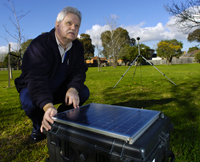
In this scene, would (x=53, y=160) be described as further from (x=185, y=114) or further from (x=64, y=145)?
(x=185, y=114)

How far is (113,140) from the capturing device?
777 millimetres

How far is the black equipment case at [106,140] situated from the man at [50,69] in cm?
18

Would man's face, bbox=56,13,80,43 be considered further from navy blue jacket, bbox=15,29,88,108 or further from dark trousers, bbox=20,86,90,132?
dark trousers, bbox=20,86,90,132

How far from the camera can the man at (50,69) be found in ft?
4.17

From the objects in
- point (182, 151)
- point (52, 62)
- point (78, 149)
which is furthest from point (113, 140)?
point (182, 151)

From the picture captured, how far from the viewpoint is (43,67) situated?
1395 mm

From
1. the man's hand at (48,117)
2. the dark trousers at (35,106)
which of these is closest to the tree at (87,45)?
the dark trousers at (35,106)

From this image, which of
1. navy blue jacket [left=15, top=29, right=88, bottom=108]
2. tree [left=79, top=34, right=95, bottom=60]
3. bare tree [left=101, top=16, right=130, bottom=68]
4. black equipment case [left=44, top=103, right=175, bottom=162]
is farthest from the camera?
tree [left=79, top=34, right=95, bottom=60]

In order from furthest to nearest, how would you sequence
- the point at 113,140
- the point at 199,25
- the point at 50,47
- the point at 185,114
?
the point at 199,25, the point at 185,114, the point at 50,47, the point at 113,140

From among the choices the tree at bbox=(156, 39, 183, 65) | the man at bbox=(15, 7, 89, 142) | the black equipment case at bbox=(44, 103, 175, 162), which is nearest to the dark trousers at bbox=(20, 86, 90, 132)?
the man at bbox=(15, 7, 89, 142)

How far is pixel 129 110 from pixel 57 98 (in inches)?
39.7

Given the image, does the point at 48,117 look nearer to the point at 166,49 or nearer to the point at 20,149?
the point at 20,149

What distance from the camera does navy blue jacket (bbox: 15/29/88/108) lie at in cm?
127

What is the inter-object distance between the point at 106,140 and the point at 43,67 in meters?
0.92
